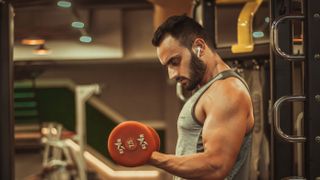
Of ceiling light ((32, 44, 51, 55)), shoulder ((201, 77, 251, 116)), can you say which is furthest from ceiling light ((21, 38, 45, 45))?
shoulder ((201, 77, 251, 116))

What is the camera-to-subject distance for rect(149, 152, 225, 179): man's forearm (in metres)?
1.75

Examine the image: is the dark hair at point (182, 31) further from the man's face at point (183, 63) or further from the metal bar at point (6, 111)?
the metal bar at point (6, 111)

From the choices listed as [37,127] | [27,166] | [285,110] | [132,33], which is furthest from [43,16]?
[285,110]

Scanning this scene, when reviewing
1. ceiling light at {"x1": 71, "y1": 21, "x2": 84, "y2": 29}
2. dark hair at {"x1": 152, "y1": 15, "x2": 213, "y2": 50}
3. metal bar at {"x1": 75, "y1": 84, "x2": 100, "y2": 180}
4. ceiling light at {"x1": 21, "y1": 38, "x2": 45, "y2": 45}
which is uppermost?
ceiling light at {"x1": 71, "y1": 21, "x2": 84, "y2": 29}

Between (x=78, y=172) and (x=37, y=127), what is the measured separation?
153 centimetres

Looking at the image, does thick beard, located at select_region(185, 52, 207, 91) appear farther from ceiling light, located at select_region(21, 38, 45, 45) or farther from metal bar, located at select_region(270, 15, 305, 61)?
ceiling light, located at select_region(21, 38, 45, 45)

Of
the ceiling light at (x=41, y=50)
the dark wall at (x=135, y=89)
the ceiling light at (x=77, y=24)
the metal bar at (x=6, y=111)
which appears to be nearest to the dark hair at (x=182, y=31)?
the metal bar at (x=6, y=111)

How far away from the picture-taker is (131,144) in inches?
72.4

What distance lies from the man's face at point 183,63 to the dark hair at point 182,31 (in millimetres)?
21

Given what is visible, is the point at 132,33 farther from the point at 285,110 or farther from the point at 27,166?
the point at 285,110

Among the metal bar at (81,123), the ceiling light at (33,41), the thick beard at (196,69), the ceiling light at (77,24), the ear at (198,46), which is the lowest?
the metal bar at (81,123)

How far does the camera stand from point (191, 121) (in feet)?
6.15

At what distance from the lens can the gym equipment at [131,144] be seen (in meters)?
1.81

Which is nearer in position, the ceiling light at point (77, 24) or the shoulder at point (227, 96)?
the shoulder at point (227, 96)
